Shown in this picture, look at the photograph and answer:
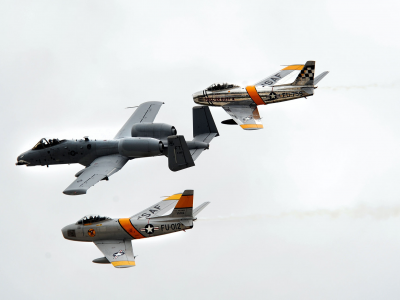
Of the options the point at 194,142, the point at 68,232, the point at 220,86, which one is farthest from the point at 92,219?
the point at 220,86

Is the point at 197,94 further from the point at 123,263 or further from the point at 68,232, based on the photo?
the point at 123,263

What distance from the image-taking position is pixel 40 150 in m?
59.4

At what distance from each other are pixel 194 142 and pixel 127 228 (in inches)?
327

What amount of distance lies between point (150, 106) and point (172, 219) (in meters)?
14.2

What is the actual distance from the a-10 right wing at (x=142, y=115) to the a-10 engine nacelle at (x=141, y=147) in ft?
10.6

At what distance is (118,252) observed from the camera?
5297 cm

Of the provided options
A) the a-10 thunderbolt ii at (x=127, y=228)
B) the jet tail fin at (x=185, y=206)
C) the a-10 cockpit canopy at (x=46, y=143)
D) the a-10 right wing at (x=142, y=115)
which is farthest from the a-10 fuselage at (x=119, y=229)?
the a-10 right wing at (x=142, y=115)

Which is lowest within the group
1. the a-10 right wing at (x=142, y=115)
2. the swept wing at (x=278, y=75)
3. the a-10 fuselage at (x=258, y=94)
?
the a-10 right wing at (x=142, y=115)

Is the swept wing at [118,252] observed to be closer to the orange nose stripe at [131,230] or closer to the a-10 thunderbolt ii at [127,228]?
the a-10 thunderbolt ii at [127,228]

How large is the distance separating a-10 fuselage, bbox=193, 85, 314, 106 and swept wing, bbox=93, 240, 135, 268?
16017 mm

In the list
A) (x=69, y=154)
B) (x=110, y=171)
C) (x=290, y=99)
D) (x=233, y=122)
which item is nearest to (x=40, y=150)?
(x=69, y=154)

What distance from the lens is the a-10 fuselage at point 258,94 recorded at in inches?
2493

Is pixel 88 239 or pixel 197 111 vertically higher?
pixel 197 111

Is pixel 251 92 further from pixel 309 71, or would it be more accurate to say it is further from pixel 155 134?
pixel 155 134
